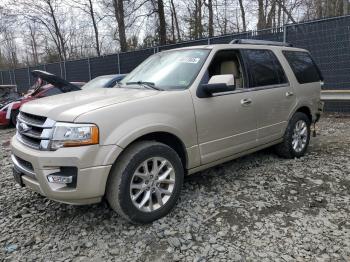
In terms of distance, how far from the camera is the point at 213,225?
132 inches

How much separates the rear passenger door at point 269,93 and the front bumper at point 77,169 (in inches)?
91.2

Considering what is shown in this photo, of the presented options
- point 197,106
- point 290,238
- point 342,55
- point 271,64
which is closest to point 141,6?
point 342,55

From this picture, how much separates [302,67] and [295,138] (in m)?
1.19

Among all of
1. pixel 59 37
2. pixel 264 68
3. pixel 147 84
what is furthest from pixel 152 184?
pixel 59 37

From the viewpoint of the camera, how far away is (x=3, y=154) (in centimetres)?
682

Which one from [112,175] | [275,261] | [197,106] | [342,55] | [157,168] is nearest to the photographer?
[275,261]

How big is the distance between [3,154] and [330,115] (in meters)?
8.22

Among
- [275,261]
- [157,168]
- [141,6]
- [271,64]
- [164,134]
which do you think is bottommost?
[275,261]

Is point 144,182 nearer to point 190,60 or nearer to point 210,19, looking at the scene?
point 190,60

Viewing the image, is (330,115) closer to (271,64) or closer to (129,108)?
(271,64)

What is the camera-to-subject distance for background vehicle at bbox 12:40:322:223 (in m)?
2.89

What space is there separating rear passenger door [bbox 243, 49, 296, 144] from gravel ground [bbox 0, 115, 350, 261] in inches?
25.9

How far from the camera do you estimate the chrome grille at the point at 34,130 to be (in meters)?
2.94

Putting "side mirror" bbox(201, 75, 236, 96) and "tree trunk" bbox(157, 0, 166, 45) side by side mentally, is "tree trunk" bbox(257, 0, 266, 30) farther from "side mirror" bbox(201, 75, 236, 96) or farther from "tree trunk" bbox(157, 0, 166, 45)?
"side mirror" bbox(201, 75, 236, 96)
